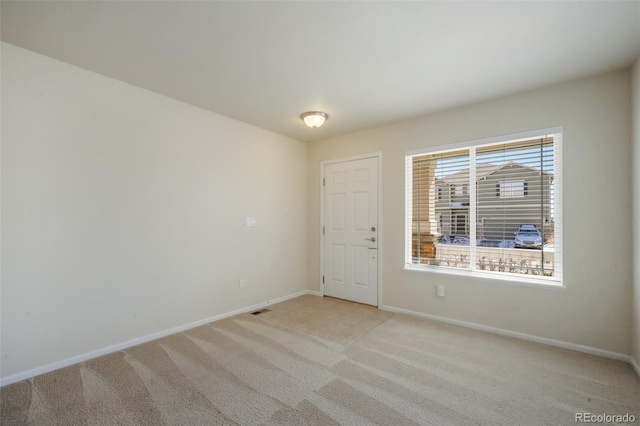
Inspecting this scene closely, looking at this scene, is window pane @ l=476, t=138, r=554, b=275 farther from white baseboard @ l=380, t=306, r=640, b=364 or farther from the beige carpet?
the beige carpet

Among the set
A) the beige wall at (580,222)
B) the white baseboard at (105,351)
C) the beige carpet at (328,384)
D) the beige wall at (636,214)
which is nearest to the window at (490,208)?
the beige wall at (580,222)

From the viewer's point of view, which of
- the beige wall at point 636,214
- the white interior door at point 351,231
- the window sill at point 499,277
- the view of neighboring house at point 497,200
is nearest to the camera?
the beige wall at point 636,214

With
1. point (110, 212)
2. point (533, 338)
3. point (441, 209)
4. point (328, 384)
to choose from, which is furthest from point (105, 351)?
point (533, 338)

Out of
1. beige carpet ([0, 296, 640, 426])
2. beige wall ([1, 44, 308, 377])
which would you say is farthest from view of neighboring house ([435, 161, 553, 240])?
beige wall ([1, 44, 308, 377])

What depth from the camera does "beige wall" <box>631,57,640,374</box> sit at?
7.88ft

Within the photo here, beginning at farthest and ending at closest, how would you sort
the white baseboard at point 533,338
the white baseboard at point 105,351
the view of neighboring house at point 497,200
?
the view of neighboring house at point 497,200 < the white baseboard at point 533,338 < the white baseboard at point 105,351

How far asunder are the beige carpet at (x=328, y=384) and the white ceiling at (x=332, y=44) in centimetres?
261

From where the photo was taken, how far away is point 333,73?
268 centimetres

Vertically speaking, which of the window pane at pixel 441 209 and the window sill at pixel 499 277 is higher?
the window pane at pixel 441 209

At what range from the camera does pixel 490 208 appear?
3324 mm

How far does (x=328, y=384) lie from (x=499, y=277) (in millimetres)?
2249

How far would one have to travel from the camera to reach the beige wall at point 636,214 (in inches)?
94.5

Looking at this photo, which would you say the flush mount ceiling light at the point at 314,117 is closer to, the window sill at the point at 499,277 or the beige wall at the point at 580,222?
the beige wall at the point at 580,222

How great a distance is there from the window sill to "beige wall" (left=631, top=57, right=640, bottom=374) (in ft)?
1.63
